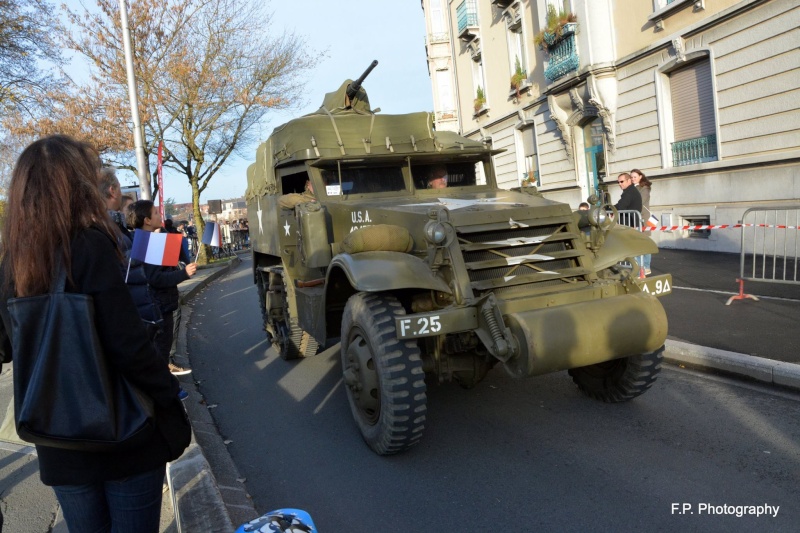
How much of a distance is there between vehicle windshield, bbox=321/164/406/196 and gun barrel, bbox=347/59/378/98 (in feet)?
4.86

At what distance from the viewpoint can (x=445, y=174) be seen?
19.7 feet

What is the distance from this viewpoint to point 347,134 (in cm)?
619

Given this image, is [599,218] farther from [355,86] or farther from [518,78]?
[518,78]

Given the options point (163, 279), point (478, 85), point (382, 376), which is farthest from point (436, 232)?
point (478, 85)

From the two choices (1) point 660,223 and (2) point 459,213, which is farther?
(1) point 660,223

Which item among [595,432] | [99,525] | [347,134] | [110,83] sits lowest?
[595,432]

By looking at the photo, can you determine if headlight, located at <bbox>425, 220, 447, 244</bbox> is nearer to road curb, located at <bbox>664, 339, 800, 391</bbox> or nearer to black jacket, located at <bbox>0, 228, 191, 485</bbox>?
black jacket, located at <bbox>0, 228, 191, 485</bbox>

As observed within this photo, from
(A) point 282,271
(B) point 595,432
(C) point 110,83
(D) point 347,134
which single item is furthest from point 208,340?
(C) point 110,83

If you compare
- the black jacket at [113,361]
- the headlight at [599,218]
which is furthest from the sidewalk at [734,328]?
the black jacket at [113,361]

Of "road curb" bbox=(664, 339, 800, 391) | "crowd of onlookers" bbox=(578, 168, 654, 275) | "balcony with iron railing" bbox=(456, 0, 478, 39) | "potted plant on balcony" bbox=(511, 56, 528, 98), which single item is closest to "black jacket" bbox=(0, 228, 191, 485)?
"road curb" bbox=(664, 339, 800, 391)

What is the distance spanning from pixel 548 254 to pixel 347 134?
8.75 ft

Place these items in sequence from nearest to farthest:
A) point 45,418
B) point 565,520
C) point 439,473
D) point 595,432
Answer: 1. point 45,418
2. point 565,520
3. point 439,473
4. point 595,432

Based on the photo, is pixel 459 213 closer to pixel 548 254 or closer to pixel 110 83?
pixel 548 254

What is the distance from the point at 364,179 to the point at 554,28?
13.0m
